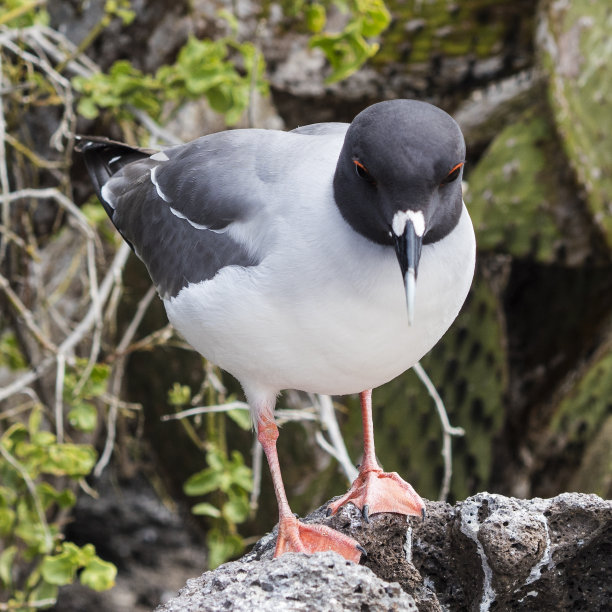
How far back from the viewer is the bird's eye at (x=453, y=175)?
1.67m

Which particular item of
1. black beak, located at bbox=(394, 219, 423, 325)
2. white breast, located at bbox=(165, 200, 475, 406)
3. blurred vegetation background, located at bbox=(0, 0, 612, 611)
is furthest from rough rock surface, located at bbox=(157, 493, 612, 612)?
blurred vegetation background, located at bbox=(0, 0, 612, 611)

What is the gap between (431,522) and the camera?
1977 millimetres

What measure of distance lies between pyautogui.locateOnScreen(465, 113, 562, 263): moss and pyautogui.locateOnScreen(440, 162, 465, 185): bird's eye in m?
1.58

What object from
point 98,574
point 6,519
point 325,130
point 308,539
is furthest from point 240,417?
point 325,130

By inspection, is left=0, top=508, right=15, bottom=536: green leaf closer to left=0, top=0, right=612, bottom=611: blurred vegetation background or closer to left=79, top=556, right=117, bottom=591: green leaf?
left=0, top=0, right=612, bottom=611: blurred vegetation background

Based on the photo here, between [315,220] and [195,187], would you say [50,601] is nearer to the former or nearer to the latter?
[195,187]

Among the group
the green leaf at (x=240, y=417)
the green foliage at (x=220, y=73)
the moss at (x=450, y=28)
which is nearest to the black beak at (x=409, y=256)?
the green leaf at (x=240, y=417)

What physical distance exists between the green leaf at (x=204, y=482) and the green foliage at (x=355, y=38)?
122 cm

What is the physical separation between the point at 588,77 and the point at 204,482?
1816mm

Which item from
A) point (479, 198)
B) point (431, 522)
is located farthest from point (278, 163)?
point (479, 198)

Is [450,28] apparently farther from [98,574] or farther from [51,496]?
[98,574]

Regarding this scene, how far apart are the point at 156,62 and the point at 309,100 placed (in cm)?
87

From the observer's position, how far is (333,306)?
5.99ft

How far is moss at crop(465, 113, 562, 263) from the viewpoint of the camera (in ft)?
A: 10.7
